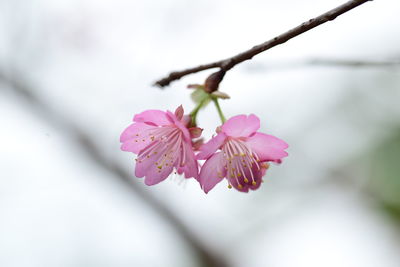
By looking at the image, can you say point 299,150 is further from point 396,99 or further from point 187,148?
point 187,148

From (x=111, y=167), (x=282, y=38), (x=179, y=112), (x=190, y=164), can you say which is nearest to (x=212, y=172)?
(x=190, y=164)

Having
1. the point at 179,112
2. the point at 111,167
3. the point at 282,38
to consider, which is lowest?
the point at 111,167

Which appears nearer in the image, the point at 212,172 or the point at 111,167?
the point at 212,172

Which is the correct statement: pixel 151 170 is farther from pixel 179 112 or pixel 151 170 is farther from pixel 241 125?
pixel 241 125

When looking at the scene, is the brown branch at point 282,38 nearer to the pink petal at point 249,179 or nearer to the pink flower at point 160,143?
the pink flower at point 160,143

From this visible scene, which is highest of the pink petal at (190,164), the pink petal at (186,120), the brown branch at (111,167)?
the pink petal at (186,120)

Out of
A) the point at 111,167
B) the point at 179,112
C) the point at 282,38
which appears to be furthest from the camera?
the point at 111,167

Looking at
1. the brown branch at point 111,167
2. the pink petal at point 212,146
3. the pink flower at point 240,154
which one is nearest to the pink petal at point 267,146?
the pink flower at point 240,154

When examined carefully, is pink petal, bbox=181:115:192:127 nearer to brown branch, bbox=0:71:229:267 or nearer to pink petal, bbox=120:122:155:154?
pink petal, bbox=120:122:155:154
